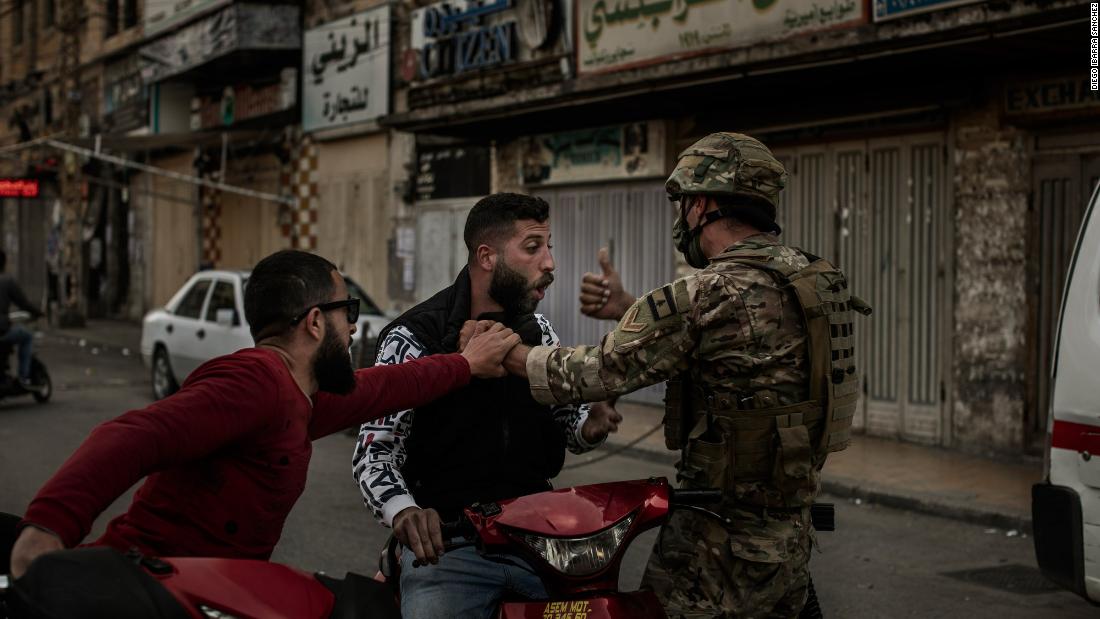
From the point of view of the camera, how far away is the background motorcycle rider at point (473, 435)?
2807 millimetres

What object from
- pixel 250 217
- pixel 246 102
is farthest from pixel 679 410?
pixel 246 102

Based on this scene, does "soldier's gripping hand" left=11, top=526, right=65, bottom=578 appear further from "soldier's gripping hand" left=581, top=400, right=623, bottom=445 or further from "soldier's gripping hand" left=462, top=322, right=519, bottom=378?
"soldier's gripping hand" left=581, top=400, right=623, bottom=445

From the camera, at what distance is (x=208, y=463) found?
8.20 ft

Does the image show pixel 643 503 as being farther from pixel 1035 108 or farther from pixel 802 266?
pixel 1035 108

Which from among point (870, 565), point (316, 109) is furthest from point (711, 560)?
point (316, 109)

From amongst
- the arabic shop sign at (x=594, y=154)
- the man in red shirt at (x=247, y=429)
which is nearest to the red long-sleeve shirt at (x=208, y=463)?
the man in red shirt at (x=247, y=429)

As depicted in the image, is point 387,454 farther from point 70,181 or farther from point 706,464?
point 70,181

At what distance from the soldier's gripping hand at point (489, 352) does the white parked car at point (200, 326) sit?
9.18 meters

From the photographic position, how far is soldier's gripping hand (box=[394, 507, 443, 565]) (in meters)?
2.60

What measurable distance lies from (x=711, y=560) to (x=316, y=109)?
19.0 m

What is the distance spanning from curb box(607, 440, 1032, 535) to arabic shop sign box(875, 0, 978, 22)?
12.9ft

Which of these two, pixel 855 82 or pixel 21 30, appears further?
pixel 21 30

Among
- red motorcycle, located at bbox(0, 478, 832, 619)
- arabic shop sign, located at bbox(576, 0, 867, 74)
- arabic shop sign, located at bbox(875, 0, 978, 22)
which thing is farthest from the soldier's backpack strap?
arabic shop sign, located at bbox(576, 0, 867, 74)

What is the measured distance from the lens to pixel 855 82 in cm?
1134
